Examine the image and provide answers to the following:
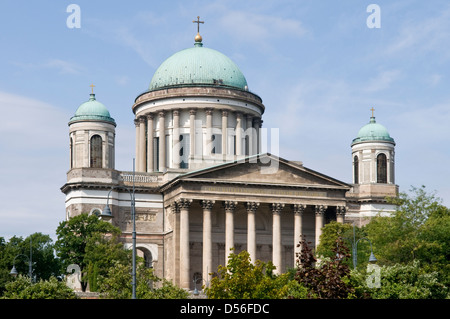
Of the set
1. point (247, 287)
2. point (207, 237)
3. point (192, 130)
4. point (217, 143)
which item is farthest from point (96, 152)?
point (247, 287)

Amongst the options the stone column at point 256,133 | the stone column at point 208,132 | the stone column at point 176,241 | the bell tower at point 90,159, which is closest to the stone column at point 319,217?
the stone column at point 176,241

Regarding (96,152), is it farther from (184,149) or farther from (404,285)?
(404,285)

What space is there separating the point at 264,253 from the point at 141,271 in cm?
2834

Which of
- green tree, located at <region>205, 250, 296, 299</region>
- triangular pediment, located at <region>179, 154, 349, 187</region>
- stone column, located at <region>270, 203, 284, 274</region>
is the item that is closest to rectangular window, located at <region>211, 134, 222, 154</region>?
triangular pediment, located at <region>179, 154, 349, 187</region>

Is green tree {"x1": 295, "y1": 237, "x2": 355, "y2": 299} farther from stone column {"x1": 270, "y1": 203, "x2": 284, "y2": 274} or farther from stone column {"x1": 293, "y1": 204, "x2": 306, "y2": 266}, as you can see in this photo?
stone column {"x1": 293, "y1": 204, "x2": 306, "y2": 266}

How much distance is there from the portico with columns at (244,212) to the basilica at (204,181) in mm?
98

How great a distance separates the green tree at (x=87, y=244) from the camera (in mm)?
82188

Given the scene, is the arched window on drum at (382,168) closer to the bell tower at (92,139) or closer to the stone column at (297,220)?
the stone column at (297,220)

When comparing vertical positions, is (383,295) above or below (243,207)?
below

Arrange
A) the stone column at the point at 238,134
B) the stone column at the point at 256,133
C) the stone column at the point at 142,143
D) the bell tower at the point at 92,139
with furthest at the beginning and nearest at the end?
1. the stone column at the point at 256,133
2. the stone column at the point at 142,143
3. the stone column at the point at 238,134
4. the bell tower at the point at 92,139

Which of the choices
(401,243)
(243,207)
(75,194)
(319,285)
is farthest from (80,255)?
(319,285)

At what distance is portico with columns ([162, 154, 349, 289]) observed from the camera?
301 ft
